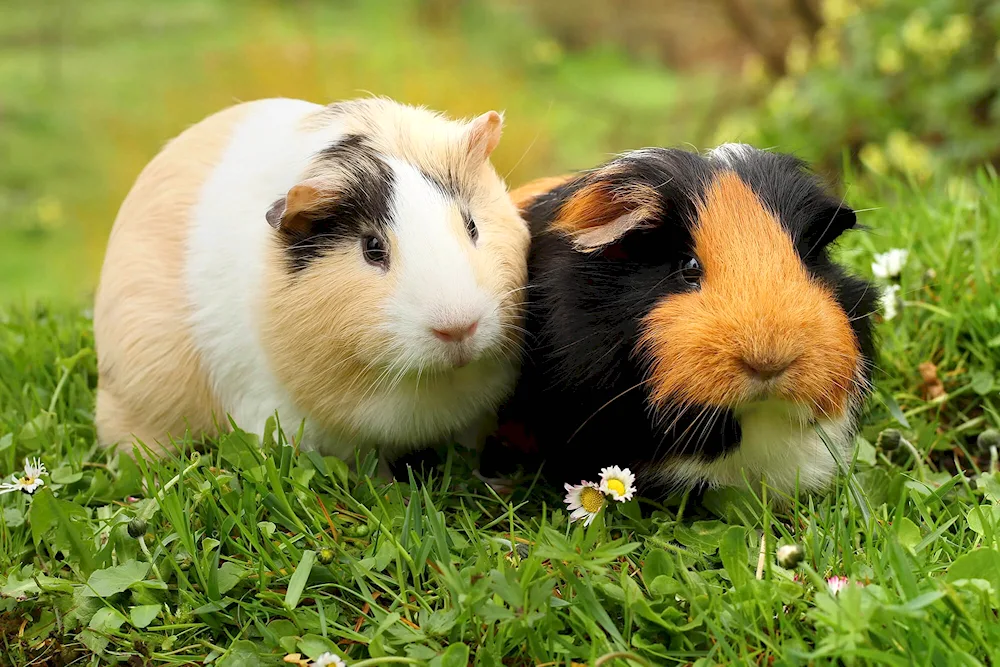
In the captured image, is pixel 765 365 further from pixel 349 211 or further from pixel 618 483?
pixel 349 211

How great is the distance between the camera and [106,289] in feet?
9.71

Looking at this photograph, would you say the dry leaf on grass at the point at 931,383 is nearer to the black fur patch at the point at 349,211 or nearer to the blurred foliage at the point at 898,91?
the black fur patch at the point at 349,211

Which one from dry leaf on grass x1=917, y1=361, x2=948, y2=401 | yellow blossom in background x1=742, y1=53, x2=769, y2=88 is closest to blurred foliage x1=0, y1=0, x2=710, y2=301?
yellow blossom in background x1=742, y1=53, x2=769, y2=88

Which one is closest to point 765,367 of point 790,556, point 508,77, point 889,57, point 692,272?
point 692,272

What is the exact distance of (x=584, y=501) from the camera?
94.0 inches

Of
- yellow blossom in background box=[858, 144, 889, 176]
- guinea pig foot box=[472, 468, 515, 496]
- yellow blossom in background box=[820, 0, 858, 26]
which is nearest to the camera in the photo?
guinea pig foot box=[472, 468, 515, 496]

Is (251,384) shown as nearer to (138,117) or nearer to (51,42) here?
(138,117)

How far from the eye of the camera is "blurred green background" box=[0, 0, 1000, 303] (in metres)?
6.16

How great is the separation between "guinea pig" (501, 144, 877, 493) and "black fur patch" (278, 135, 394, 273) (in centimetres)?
48

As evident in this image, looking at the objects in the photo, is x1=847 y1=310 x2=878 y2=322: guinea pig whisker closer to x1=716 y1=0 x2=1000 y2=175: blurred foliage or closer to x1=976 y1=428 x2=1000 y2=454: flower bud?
x1=976 y1=428 x2=1000 y2=454: flower bud

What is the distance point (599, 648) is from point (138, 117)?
24.7 feet

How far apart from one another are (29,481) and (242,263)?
84 centimetres

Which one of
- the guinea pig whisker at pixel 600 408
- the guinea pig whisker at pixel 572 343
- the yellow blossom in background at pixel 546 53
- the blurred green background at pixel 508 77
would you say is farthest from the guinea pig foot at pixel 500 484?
the yellow blossom in background at pixel 546 53

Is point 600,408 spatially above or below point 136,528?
above
